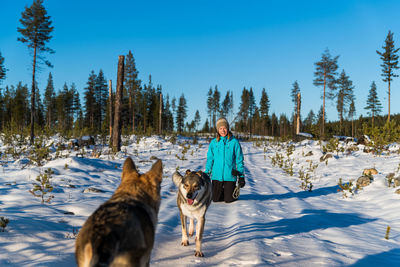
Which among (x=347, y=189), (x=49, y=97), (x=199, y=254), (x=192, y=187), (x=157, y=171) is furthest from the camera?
(x=49, y=97)

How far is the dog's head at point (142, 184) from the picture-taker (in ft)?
7.49

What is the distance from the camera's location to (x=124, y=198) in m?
2.05

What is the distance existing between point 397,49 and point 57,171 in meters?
52.7

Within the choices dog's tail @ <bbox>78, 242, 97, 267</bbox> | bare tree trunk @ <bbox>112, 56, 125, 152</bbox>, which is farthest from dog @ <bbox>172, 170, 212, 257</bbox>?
bare tree trunk @ <bbox>112, 56, 125, 152</bbox>

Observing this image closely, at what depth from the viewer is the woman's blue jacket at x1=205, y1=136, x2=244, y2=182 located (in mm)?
6875

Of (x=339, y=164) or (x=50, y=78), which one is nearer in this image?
(x=339, y=164)

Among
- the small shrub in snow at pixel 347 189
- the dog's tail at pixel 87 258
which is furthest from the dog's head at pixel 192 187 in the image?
the small shrub in snow at pixel 347 189

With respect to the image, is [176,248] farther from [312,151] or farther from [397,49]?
[397,49]

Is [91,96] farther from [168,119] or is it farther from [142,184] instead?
[142,184]

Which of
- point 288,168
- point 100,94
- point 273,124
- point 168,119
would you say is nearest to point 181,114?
point 168,119

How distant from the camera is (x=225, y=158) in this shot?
23.1 feet

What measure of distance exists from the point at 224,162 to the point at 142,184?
4.87 meters

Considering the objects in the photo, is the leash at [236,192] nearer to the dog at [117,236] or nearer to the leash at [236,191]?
the leash at [236,191]

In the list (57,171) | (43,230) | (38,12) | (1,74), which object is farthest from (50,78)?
(43,230)
